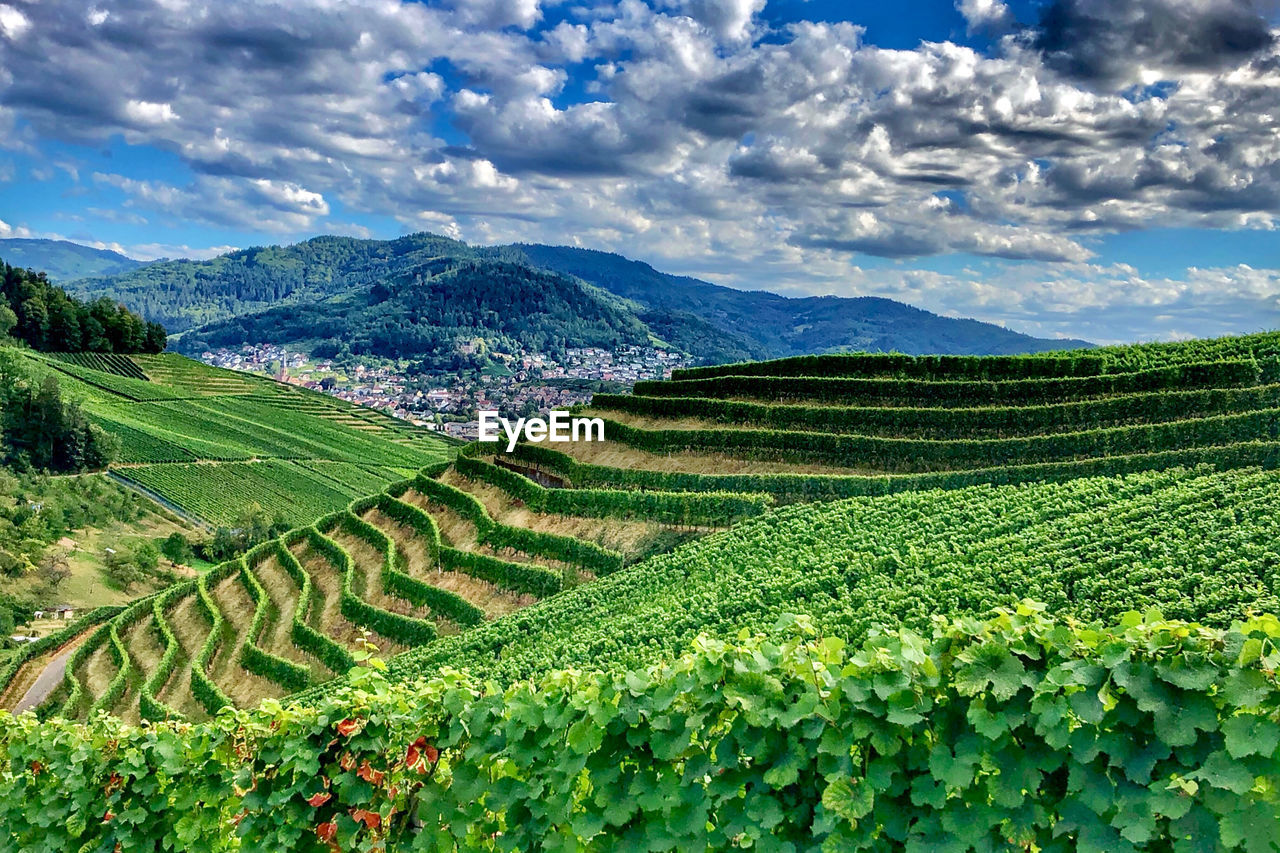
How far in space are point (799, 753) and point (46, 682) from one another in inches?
2130

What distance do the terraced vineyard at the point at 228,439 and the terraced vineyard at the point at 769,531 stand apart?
1726 inches

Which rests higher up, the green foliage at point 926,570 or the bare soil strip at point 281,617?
the green foliage at point 926,570

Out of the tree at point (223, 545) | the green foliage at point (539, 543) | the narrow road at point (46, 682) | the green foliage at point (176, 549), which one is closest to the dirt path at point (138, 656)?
the narrow road at point (46, 682)

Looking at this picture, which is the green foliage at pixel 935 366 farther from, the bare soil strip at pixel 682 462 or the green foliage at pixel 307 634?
the green foliage at pixel 307 634

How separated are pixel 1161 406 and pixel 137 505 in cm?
8673

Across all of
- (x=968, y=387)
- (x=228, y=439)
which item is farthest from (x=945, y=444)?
(x=228, y=439)

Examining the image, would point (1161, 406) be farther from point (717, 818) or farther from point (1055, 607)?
point (717, 818)

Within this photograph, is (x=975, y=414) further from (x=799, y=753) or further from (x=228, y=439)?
(x=228, y=439)

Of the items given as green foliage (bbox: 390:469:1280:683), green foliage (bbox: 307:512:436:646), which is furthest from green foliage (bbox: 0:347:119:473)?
green foliage (bbox: 390:469:1280:683)

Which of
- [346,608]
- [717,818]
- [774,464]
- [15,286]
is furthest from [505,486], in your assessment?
[15,286]

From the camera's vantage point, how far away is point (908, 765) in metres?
5.27
